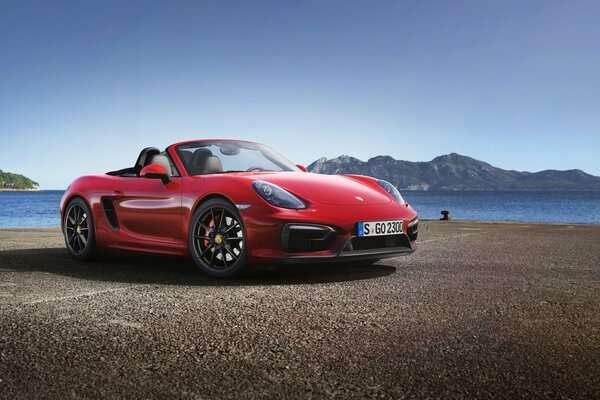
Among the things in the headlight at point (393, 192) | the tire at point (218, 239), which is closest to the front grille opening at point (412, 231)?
the headlight at point (393, 192)

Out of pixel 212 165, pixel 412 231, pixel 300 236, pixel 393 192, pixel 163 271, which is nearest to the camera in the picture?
pixel 300 236

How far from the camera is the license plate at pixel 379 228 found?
16.5 feet

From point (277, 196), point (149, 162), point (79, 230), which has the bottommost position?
point (79, 230)

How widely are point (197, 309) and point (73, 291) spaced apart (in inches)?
50.8

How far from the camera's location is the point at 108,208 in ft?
20.6

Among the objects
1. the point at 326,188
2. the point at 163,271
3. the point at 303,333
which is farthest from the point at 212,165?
the point at 303,333

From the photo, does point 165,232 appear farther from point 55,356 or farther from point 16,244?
point 16,244

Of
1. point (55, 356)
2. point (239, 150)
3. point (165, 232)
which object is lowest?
point (55, 356)

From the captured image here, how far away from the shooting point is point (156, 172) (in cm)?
549

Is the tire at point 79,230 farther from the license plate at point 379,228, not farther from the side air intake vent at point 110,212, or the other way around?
the license plate at point 379,228

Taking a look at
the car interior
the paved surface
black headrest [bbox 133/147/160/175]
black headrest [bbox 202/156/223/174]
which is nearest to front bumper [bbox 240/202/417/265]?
the paved surface

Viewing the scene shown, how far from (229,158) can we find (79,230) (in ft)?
6.54

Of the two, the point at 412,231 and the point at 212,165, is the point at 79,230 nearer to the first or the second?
the point at 212,165

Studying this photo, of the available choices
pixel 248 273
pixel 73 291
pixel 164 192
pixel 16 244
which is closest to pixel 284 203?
pixel 248 273
